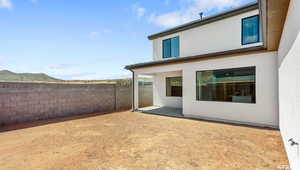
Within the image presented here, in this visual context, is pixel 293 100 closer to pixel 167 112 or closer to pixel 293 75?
pixel 293 75

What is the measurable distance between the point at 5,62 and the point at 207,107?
24.8 meters

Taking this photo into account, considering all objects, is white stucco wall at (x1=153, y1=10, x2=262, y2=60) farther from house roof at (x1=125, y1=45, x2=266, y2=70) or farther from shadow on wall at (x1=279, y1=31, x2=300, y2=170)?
shadow on wall at (x1=279, y1=31, x2=300, y2=170)

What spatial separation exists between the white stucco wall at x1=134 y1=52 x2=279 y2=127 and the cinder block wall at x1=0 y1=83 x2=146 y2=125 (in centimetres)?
583

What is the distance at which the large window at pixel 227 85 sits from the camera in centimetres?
525

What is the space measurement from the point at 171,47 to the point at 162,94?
3.70 m

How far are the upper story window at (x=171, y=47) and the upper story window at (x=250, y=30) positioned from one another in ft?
12.5

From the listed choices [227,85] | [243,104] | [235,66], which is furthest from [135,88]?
[243,104]

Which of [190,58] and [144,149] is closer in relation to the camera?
[144,149]

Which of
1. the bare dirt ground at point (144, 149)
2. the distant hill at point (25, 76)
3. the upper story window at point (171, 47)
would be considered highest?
the upper story window at point (171, 47)

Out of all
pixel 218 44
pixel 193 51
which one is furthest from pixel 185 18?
pixel 218 44

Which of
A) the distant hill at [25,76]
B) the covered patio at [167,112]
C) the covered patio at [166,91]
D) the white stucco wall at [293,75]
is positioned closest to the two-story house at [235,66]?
the white stucco wall at [293,75]

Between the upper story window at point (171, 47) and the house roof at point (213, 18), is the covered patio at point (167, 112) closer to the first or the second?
the upper story window at point (171, 47)

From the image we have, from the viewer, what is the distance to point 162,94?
34.4ft

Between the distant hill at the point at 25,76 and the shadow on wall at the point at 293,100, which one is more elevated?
the distant hill at the point at 25,76
